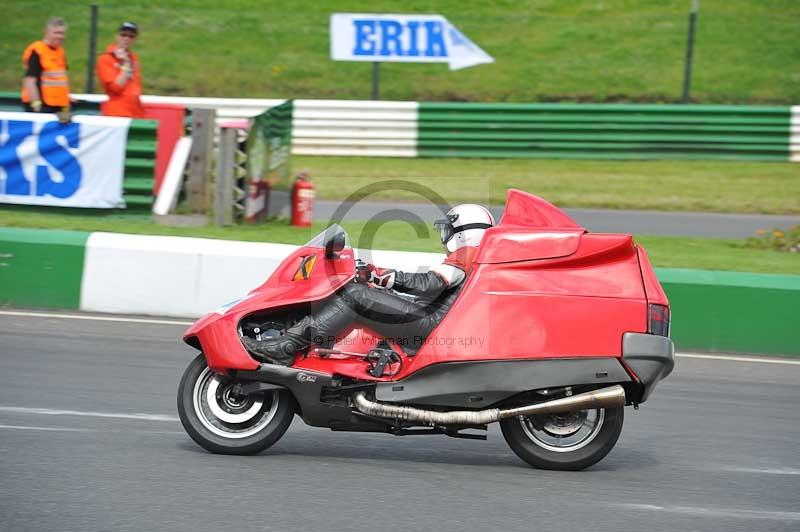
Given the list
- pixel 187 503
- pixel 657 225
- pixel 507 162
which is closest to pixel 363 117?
pixel 507 162

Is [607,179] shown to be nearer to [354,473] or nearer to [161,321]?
[161,321]

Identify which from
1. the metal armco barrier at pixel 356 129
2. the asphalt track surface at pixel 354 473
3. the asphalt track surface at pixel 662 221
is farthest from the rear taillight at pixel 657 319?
the metal armco barrier at pixel 356 129

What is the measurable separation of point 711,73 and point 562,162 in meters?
6.01

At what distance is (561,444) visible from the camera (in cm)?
585

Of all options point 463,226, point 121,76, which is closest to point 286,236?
point 121,76

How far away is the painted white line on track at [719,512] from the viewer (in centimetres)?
518

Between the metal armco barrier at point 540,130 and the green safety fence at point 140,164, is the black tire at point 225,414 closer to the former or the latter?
the green safety fence at point 140,164

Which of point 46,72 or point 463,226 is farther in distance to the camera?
point 46,72

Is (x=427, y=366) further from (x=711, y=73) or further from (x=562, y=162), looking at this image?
(x=711, y=73)

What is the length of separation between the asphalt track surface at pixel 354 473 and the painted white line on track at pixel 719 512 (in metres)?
0.01

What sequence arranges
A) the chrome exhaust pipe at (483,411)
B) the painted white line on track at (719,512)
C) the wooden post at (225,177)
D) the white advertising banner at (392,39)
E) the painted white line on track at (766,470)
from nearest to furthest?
the painted white line on track at (719,512)
the chrome exhaust pipe at (483,411)
the painted white line on track at (766,470)
the wooden post at (225,177)
the white advertising banner at (392,39)

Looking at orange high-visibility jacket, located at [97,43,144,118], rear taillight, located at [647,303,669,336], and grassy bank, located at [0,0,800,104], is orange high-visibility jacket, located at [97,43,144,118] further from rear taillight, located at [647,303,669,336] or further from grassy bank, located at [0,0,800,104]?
grassy bank, located at [0,0,800,104]

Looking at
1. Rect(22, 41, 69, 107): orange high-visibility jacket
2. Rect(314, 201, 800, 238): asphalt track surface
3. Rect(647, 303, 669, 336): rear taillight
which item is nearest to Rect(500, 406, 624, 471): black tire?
Rect(647, 303, 669, 336): rear taillight

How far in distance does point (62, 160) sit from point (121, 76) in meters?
1.26
